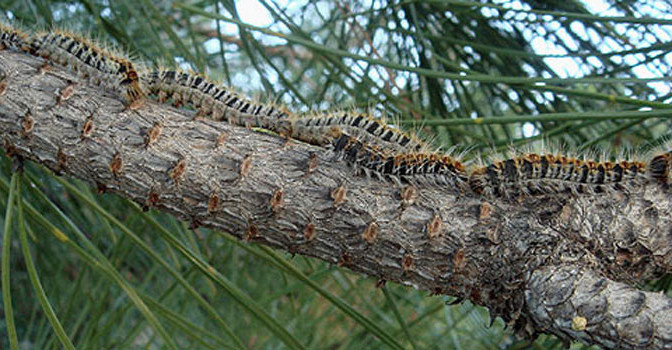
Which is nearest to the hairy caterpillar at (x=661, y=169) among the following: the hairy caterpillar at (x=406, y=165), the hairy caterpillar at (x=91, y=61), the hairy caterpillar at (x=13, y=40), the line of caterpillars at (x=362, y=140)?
the line of caterpillars at (x=362, y=140)

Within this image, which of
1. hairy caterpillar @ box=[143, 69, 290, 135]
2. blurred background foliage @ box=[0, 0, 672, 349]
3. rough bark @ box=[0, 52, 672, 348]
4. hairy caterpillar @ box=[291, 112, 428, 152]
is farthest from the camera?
blurred background foliage @ box=[0, 0, 672, 349]

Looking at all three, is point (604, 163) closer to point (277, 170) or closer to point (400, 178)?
point (400, 178)

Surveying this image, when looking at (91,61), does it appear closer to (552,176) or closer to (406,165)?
(406,165)

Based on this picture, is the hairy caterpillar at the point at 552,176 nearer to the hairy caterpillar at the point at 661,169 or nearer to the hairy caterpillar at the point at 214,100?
the hairy caterpillar at the point at 661,169

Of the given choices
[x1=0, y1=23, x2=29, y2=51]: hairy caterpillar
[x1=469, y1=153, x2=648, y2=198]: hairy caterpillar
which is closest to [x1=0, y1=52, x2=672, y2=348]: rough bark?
[x1=469, y1=153, x2=648, y2=198]: hairy caterpillar

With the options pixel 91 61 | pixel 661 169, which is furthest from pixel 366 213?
pixel 91 61

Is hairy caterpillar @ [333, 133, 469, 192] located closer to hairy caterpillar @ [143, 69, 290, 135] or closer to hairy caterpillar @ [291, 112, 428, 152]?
hairy caterpillar @ [291, 112, 428, 152]

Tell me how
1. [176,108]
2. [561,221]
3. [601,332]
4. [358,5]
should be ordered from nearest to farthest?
[601,332]
[561,221]
[176,108]
[358,5]

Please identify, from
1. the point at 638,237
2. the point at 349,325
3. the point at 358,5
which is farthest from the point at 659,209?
the point at 349,325
